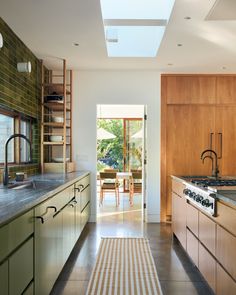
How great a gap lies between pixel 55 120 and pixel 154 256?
2489mm

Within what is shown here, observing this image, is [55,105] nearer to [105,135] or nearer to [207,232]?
[207,232]

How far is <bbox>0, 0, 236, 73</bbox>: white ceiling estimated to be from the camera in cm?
283

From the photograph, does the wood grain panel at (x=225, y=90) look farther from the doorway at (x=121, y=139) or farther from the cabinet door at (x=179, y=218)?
the doorway at (x=121, y=139)

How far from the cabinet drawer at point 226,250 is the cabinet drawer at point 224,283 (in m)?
0.04

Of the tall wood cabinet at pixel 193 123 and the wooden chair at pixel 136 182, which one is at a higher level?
the tall wood cabinet at pixel 193 123

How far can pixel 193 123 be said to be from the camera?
5.17 metres

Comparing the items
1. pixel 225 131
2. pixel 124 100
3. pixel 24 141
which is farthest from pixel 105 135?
pixel 24 141

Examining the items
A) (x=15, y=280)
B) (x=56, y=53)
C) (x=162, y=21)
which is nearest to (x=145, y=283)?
(x=15, y=280)

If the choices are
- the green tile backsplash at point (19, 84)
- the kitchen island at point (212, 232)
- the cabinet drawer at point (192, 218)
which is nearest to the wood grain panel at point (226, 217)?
the kitchen island at point (212, 232)

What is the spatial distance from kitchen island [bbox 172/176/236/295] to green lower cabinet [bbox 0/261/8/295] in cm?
129

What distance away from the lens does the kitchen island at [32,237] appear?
4.74 feet

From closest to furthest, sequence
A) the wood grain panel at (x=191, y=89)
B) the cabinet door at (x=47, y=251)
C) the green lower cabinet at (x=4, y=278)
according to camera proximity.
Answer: the green lower cabinet at (x=4, y=278)
the cabinet door at (x=47, y=251)
the wood grain panel at (x=191, y=89)

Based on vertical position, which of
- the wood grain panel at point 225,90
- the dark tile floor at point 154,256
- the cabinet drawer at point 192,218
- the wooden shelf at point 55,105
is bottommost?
the dark tile floor at point 154,256

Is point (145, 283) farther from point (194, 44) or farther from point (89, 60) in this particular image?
point (89, 60)
